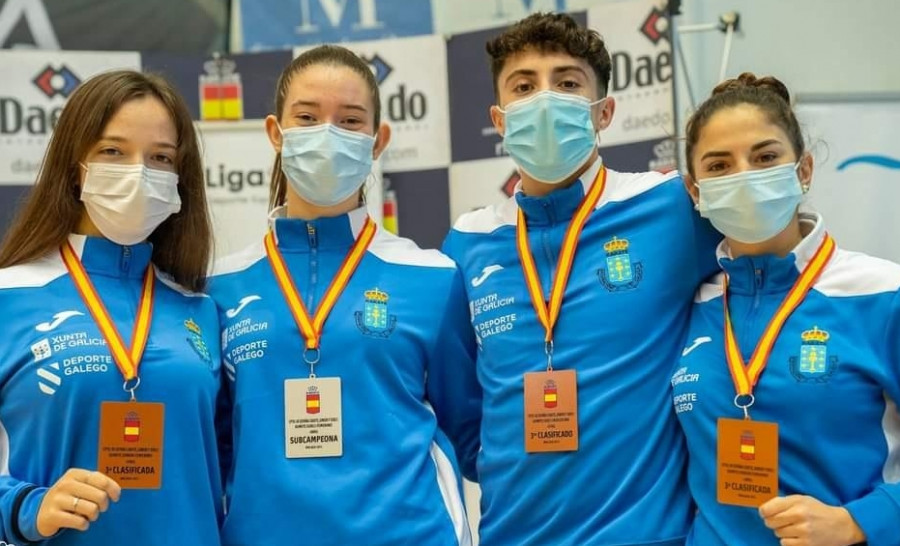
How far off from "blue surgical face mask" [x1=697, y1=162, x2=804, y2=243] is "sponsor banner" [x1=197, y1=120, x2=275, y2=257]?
11.1 ft

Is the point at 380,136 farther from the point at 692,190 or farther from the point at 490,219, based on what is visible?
the point at 692,190

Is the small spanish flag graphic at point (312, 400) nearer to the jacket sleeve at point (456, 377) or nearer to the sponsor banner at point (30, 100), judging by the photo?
the jacket sleeve at point (456, 377)

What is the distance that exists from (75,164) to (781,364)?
1.75 metres

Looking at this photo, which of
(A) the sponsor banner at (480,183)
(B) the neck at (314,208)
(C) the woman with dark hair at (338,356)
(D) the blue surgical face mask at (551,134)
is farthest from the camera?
(A) the sponsor banner at (480,183)

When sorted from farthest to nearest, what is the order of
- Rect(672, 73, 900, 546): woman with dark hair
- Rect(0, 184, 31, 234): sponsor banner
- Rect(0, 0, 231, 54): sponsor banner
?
Rect(0, 0, 231, 54): sponsor banner → Rect(0, 184, 31, 234): sponsor banner → Rect(672, 73, 900, 546): woman with dark hair

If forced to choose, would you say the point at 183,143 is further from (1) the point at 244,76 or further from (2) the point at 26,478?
(1) the point at 244,76

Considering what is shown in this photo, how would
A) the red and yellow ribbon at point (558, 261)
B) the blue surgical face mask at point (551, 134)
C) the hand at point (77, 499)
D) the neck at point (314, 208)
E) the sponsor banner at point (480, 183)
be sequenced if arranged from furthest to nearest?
1. the sponsor banner at point (480, 183)
2. the neck at point (314, 208)
3. the blue surgical face mask at point (551, 134)
4. the red and yellow ribbon at point (558, 261)
5. the hand at point (77, 499)

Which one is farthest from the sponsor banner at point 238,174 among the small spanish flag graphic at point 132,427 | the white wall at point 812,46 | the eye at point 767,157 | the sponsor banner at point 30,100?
the eye at point 767,157

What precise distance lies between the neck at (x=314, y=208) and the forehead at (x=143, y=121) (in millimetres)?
370

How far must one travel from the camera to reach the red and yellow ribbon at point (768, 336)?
93.6 inches

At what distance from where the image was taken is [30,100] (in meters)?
5.45

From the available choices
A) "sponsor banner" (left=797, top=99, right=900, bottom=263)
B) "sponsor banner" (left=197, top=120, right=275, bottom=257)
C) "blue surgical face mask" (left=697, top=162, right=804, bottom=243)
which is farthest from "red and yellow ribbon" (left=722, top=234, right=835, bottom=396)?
"sponsor banner" (left=197, top=120, right=275, bottom=257)

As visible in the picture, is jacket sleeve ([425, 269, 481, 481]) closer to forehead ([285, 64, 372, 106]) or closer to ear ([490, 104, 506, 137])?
ear ([490, 104, 506, 137])

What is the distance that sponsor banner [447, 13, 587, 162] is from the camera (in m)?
5.32
